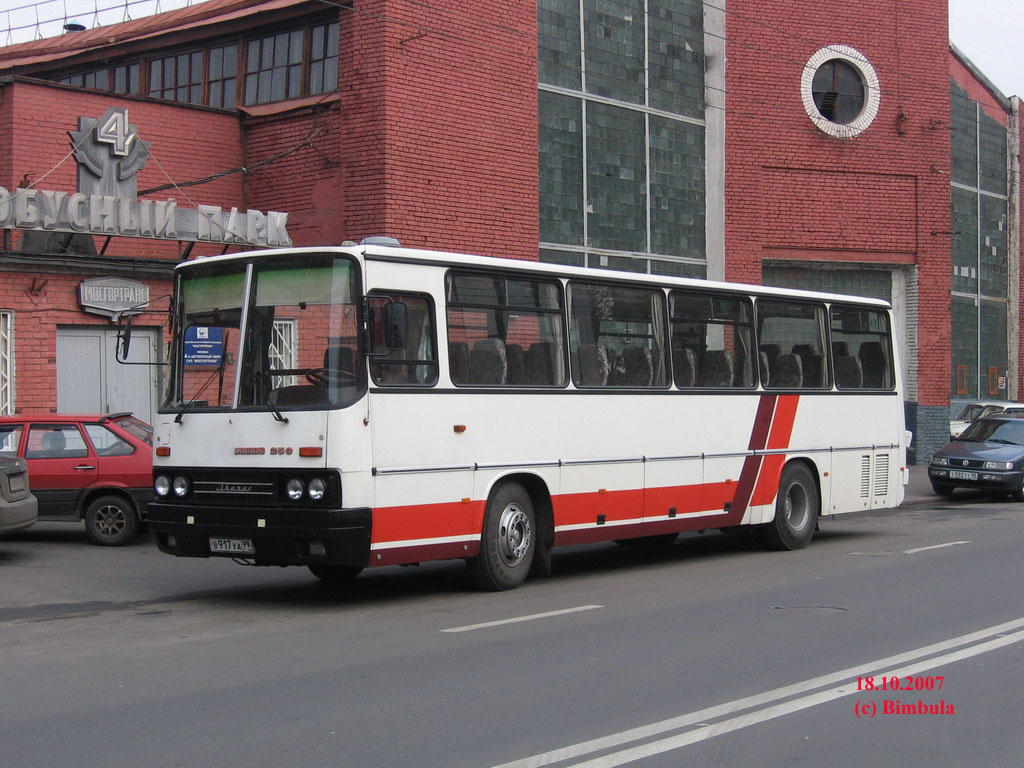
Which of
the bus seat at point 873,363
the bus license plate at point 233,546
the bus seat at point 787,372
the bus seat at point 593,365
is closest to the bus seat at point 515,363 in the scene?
the bus seat at point 593,365

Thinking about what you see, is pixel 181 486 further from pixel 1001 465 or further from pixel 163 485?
pixel 1001 465

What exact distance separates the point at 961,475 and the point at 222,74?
49.8ft

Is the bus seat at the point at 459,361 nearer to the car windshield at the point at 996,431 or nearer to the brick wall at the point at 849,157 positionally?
the car windshield at the point at 996,431

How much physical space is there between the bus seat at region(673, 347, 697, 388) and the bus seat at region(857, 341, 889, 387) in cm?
358

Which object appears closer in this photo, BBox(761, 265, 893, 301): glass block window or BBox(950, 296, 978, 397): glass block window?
BBox(761, 265, 893, 301): glass block window

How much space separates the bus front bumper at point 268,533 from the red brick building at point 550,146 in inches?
337

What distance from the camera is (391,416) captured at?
1002cm

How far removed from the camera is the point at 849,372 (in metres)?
15.7

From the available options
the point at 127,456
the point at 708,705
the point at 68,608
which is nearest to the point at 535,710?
the point at 708,705

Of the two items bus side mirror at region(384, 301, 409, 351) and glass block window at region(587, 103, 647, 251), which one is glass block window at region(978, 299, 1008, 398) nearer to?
glass block window at region(587, 103, 647, 251)

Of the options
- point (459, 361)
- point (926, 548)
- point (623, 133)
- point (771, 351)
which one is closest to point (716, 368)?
point (771, 351)

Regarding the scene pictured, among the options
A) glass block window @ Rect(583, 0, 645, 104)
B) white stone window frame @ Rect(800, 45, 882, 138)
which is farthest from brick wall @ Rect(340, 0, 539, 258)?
white stone window frame @ Rect(800, 45, 882, 138)

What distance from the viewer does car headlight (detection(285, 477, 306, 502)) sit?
9.75 meters

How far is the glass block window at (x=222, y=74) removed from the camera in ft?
74.2
